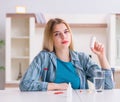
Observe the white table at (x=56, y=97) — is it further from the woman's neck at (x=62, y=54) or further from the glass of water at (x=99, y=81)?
the woman's neck at (x=62, y=54)

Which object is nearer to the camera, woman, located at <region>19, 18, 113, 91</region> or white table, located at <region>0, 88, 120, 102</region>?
white table, located at <region>0, 88, 120, 102</region>

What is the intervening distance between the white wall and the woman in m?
1.97

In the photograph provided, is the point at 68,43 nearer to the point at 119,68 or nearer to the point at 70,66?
the point at 70,66

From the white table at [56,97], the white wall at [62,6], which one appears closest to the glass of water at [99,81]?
the white table at [56,97]

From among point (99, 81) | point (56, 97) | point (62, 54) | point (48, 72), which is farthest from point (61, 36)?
point (56, 97)

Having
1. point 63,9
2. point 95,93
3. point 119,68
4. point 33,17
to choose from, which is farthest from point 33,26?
point 95,93

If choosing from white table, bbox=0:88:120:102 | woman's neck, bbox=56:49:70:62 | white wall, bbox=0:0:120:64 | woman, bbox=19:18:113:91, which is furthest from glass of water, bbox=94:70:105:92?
white wall, bbox=0:0:120:64

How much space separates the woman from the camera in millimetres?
1952

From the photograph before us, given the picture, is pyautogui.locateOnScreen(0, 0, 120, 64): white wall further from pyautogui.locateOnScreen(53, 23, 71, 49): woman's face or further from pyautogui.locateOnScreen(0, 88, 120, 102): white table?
pyautogui.locateOnScreen(0, 88, 120, 102): white table

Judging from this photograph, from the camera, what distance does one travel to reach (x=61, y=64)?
2012 mm

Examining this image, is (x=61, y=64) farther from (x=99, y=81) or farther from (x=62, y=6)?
(x=62, y=6)

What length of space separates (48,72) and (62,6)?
2.17 metres

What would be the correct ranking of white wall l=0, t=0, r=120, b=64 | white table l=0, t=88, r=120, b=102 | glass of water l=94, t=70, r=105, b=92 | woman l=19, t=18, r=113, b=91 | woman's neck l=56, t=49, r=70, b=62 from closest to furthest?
white table l=0, t=88, r=120, b=102 → glass of water l=94, t=70, r=105, b=92 → woman l=19, t=18, r=113, b=91 → woman's neck l=56, t=49, r=70, b=62 → white wall l=0, t=0, r=120, b=64

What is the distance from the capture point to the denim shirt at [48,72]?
1.86 m
